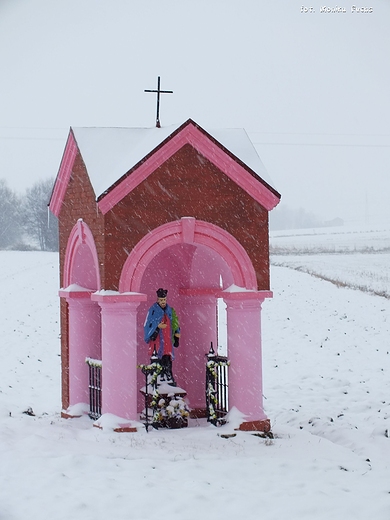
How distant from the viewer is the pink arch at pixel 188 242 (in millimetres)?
9297

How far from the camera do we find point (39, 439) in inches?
339

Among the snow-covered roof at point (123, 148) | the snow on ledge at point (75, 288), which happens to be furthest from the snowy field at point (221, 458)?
the snow-covered roof at point (123, 148)

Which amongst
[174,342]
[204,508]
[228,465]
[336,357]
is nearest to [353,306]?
[336,357]

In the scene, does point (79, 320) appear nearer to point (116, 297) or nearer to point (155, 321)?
point (155, 321)

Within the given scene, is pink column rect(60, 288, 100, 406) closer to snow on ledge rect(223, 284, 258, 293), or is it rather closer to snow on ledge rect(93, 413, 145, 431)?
snow on ledge rect(93, 413, 145, 431)

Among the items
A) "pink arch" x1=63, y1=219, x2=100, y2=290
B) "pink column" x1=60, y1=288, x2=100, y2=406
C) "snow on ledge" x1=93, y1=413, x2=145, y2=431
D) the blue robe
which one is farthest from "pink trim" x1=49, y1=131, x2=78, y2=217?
"snow on ledge" x1=93, y1=413, x2=145, y2=431

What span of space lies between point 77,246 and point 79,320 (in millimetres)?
1174

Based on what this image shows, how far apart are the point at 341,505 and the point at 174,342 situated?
404 cm

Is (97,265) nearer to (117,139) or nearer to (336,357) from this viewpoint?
(117,139)

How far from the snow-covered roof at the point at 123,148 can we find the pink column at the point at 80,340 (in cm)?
204

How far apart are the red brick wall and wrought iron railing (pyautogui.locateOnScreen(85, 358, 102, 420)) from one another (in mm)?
1727

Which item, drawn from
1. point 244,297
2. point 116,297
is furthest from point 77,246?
point 244,297

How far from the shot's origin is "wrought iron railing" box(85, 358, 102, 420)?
10.4 m

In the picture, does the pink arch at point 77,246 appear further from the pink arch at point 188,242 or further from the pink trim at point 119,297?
the pink arch at point 188,242
